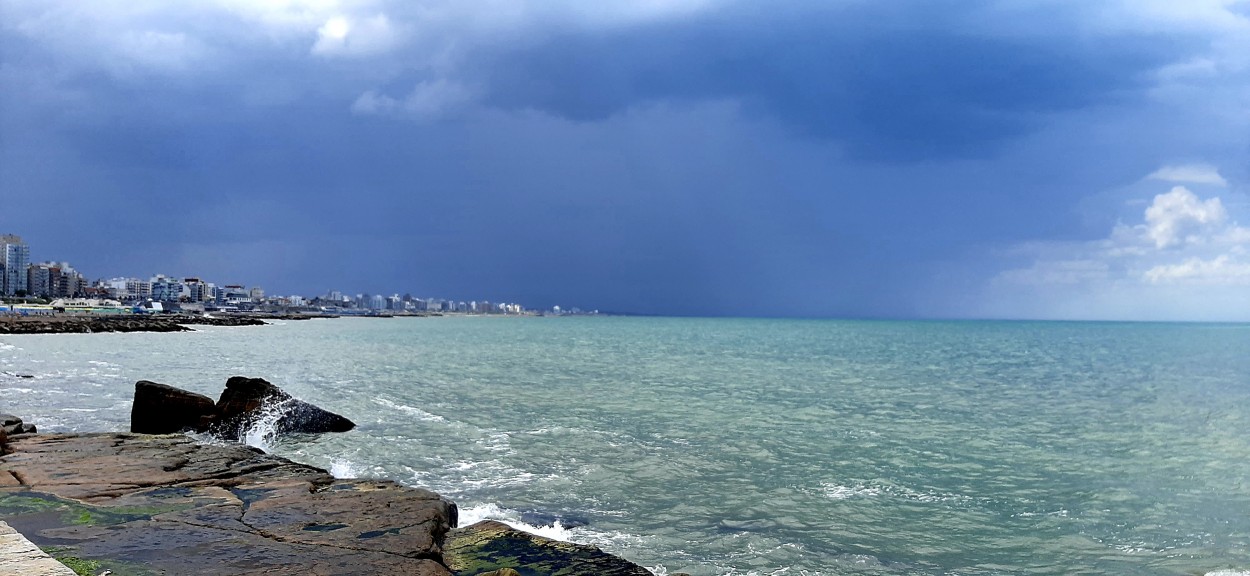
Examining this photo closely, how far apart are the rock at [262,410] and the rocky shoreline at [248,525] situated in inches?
242

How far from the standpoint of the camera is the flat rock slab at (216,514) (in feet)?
21.6

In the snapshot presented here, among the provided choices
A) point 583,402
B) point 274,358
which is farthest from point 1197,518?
point 274,358

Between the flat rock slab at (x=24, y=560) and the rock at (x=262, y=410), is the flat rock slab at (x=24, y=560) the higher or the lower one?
the higher one

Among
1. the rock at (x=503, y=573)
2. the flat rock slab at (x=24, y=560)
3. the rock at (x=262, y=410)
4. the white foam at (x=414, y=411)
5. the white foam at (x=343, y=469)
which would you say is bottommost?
the white foam at (x=414, y=411)

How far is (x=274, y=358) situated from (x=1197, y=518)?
47817 millimetres

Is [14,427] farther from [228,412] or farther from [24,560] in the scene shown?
[24,560]

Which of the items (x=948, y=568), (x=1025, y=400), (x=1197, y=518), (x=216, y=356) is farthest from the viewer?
(x=216, y=356)

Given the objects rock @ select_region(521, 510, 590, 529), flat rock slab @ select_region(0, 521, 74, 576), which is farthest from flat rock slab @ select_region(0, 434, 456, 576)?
rock @ select_region(521, 510, 590, 529)

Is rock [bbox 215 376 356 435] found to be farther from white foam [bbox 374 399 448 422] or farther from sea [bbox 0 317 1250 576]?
white foam [bbox 374 399 448 422]

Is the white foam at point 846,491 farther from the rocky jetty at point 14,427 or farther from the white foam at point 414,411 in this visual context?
the rocky jetty at point 14,427

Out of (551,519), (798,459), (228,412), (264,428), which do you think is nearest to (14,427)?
(228,412)

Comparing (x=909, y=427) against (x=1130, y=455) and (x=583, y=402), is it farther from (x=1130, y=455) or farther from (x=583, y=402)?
(x=583, y=402)

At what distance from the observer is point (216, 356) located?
155 ft

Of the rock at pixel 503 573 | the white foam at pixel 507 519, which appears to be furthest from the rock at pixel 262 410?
the rock at pixel 503 573
